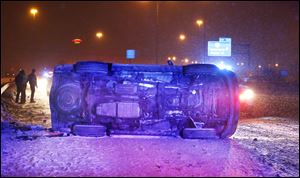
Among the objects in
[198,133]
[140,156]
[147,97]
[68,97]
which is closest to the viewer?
[140,156]

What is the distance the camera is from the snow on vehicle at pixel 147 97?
6.90 m

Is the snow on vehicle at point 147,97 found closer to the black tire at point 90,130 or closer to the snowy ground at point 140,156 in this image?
the black tire at point 90,130

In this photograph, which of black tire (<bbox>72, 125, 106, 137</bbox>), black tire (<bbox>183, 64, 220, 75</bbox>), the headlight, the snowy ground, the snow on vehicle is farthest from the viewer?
the headlight

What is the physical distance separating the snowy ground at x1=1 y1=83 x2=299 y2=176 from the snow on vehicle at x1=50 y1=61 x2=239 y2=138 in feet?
1.40

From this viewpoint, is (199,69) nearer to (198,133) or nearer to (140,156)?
(198,133)

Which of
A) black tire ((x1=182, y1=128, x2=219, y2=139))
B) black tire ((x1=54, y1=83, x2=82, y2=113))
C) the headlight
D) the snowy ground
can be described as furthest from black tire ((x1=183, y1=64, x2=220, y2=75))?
the headlight

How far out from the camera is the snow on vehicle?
6902mm

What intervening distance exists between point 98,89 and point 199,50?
67.1m

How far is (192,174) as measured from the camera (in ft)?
18.5

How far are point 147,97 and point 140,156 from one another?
3.66 feet

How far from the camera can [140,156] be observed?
259 inches

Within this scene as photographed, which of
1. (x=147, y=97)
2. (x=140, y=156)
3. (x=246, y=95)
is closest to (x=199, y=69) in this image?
(x=147, y=97)

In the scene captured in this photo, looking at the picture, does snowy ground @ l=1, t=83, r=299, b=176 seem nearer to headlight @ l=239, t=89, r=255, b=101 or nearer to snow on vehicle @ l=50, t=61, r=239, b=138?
snow on vehicle @ l=50, t=61, r=239, b=138

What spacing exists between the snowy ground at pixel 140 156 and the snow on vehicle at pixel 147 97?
1.40ft
